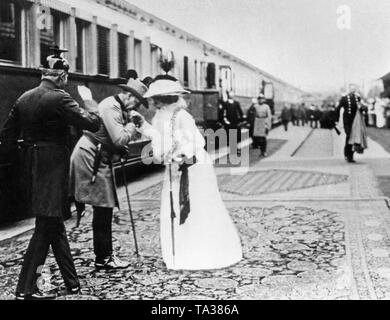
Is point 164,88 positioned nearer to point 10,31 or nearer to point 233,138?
point 10,31

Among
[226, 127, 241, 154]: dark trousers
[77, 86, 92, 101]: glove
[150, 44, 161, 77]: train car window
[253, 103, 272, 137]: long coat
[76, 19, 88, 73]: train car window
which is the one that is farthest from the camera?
[226, 127, 241, 154]: dark trousers

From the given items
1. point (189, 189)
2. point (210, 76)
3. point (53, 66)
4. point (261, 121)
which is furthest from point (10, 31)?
point (261, 121)

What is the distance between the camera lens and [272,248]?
4.69 metres

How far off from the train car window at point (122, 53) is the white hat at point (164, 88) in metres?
3.54

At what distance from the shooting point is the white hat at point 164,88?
4082mm

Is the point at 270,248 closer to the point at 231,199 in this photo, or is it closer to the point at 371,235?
the point at 371,235

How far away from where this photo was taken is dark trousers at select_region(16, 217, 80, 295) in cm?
349

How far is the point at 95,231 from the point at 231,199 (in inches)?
126

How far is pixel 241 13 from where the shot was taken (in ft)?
17.9

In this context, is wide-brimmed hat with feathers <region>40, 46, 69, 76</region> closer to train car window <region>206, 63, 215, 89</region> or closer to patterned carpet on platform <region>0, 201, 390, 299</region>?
patterned carpet on platform <region>0, 201, 390, 299</region>

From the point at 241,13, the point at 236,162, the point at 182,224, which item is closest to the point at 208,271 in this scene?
the point at 182,224

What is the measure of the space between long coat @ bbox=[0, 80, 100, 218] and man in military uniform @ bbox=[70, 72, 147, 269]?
21.7 inches

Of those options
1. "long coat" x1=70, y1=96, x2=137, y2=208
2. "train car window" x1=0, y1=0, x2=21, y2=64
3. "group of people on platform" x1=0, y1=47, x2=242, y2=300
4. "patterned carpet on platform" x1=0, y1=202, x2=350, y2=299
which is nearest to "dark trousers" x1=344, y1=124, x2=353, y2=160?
"patterned carpet on platform" x1=0, y1=202, x2=350, y2=299

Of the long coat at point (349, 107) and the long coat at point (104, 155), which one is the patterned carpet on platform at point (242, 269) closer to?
the long coat at point (104, 155)
